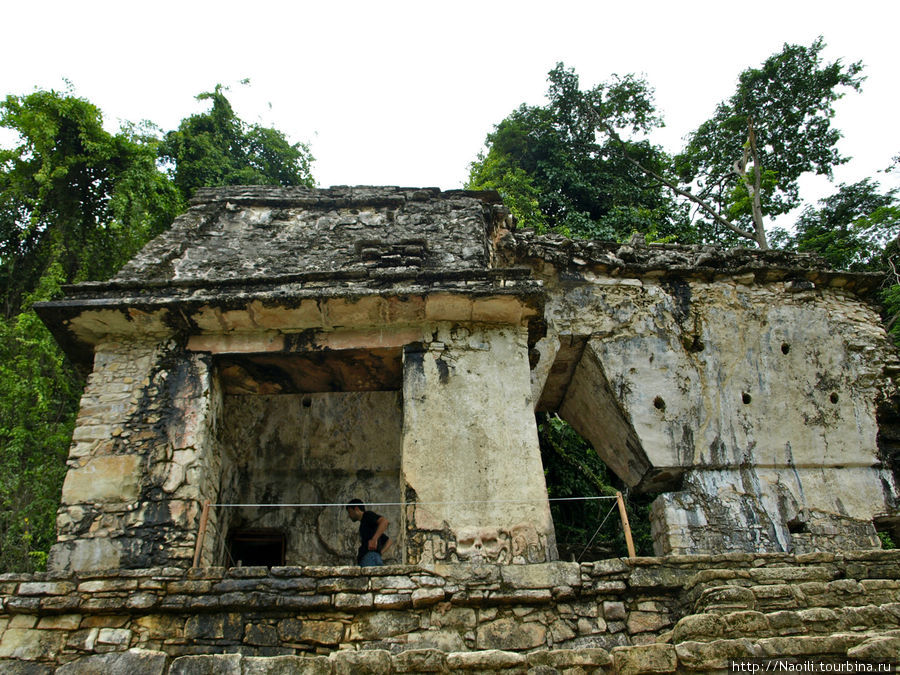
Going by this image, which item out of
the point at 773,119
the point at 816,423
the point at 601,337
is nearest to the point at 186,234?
the point at 601,337

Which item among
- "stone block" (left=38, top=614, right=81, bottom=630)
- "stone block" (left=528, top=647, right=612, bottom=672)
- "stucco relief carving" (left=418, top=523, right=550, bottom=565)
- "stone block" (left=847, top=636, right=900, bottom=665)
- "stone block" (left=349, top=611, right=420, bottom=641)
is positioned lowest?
"stone block" (left=847, top=636, right=900, bottom=665)

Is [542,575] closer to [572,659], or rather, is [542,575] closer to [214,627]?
[572,659]

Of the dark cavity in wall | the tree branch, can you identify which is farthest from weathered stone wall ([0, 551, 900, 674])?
the tree branch

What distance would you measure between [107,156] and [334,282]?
24.1ft

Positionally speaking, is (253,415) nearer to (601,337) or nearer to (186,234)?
(186,234)

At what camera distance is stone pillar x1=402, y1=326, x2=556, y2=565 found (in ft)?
16.9

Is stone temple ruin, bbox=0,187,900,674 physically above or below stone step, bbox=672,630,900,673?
above

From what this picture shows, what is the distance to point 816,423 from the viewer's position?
7793 millimetres

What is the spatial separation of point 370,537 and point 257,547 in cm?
272

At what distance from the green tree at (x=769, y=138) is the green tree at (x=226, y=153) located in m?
10.3

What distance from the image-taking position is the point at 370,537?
236 inches

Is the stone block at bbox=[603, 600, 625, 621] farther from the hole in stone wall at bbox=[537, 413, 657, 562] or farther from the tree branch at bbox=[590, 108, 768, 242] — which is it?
the tree branch at bbox=[590, 108, 768, 242]

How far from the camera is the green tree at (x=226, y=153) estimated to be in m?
13.8

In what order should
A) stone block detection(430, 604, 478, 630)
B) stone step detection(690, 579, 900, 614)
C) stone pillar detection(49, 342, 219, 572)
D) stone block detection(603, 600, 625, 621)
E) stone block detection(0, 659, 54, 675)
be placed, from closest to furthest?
stone block detection(0, 659, 54, 675) < stone step detection(690, 579, 900, 614) < stone block detection(430, 604, 478, 630) < stone block detection(603, 600, 625, 621) < stone pillar detection(49, 342, 219, 572)
